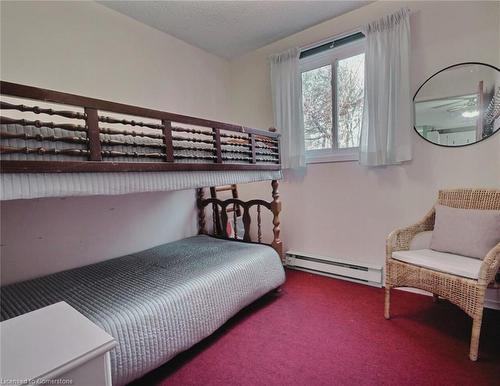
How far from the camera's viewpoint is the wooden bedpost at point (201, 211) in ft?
9.20

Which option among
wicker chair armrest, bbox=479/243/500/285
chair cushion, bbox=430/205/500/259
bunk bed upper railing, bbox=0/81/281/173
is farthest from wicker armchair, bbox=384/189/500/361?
bunk bed upper railing, bbox=0/81/281/173

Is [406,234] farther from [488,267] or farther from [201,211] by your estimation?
[201,211]

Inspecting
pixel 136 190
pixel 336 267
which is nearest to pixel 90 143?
pixel 136 190

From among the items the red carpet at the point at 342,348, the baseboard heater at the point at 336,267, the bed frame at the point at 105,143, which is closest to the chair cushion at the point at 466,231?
the red carpet at the point at 342,348

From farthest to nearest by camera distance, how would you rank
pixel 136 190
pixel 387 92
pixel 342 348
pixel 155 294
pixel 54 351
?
pixel 387 92 → pixel 342 348 → pixel 155 294 → pixel 136 190 → pixel 54 351

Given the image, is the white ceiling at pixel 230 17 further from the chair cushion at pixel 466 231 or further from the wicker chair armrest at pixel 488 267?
the wicker chair armrest at pixel 488 267

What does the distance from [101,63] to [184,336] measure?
2.07m

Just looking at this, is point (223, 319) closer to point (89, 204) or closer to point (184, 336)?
point (184, 336)

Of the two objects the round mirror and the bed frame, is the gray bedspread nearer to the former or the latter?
the bed frame

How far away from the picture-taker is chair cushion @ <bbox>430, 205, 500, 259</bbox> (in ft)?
4.98

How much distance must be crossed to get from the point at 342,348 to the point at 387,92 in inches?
73.3

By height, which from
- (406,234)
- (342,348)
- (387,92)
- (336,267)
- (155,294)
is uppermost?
(387,92)

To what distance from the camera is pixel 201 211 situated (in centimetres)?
282

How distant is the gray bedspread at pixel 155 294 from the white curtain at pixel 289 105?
3.27 ft
